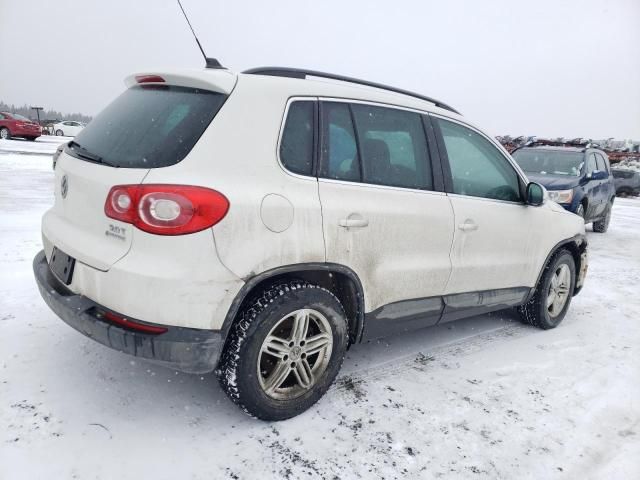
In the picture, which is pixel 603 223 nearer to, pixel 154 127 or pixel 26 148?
pixel 154 127

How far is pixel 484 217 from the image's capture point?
3.42 metres

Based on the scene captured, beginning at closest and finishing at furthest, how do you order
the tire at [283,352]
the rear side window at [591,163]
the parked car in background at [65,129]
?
the tire at [283,352] < the rear side window at [591,163] < the parked car in background at [65,129]

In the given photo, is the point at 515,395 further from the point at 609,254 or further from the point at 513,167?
the point at 609,254

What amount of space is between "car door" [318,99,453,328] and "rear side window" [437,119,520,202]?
270 millimetres

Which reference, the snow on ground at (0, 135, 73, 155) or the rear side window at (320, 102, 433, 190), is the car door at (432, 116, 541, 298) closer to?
the rear side window at (320, 102, 433, 190)

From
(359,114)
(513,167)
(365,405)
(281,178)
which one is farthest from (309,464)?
(513,167)

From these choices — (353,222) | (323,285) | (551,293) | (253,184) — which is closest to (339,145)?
A: (353,222)

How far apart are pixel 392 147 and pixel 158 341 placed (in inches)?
70.9

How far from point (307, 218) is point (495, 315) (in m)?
3.10

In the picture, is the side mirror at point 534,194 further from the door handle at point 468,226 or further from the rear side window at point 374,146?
the rear side window at point 374,146

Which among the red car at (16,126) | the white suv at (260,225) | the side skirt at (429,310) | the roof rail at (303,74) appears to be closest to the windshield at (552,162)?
the side skirt at (429,310)

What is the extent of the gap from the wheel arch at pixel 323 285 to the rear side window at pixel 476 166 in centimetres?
111

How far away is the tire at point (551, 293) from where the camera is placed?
4.26 meters

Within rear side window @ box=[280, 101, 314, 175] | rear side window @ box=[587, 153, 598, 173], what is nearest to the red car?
rear side window @ box=[587, 153, 598, 173]
